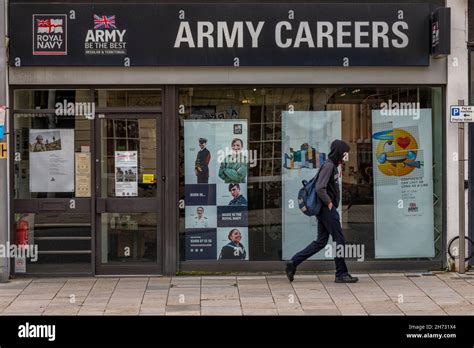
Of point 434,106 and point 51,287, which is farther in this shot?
point 434,106

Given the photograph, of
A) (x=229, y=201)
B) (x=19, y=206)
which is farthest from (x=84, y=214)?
(x=229, y=201)

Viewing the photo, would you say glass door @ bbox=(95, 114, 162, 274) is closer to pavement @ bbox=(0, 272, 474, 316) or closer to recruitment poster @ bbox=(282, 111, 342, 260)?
pavement @ bbox=(0, 272, 474, 316)

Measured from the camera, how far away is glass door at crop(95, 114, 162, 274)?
35.9 feet

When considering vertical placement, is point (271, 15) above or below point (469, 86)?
above

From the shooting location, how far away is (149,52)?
10.7m

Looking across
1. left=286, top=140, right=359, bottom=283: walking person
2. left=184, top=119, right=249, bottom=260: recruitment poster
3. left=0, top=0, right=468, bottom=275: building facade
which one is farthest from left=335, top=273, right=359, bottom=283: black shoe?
left=184, top=119, right=249, bottom=260: recruitment poster

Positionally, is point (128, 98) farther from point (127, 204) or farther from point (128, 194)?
point (127, 204)

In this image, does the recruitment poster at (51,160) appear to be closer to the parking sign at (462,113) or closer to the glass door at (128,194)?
the glass door at (128,194)

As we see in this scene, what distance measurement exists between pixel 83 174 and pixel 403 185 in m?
4.61

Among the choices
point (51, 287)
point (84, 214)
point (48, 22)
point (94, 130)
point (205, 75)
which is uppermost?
point (48, 22)

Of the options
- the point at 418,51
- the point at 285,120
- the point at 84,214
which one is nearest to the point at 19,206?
the point at 84,214

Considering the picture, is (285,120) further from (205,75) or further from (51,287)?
(51,287)

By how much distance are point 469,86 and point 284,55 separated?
269 cm

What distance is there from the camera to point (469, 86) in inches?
433
